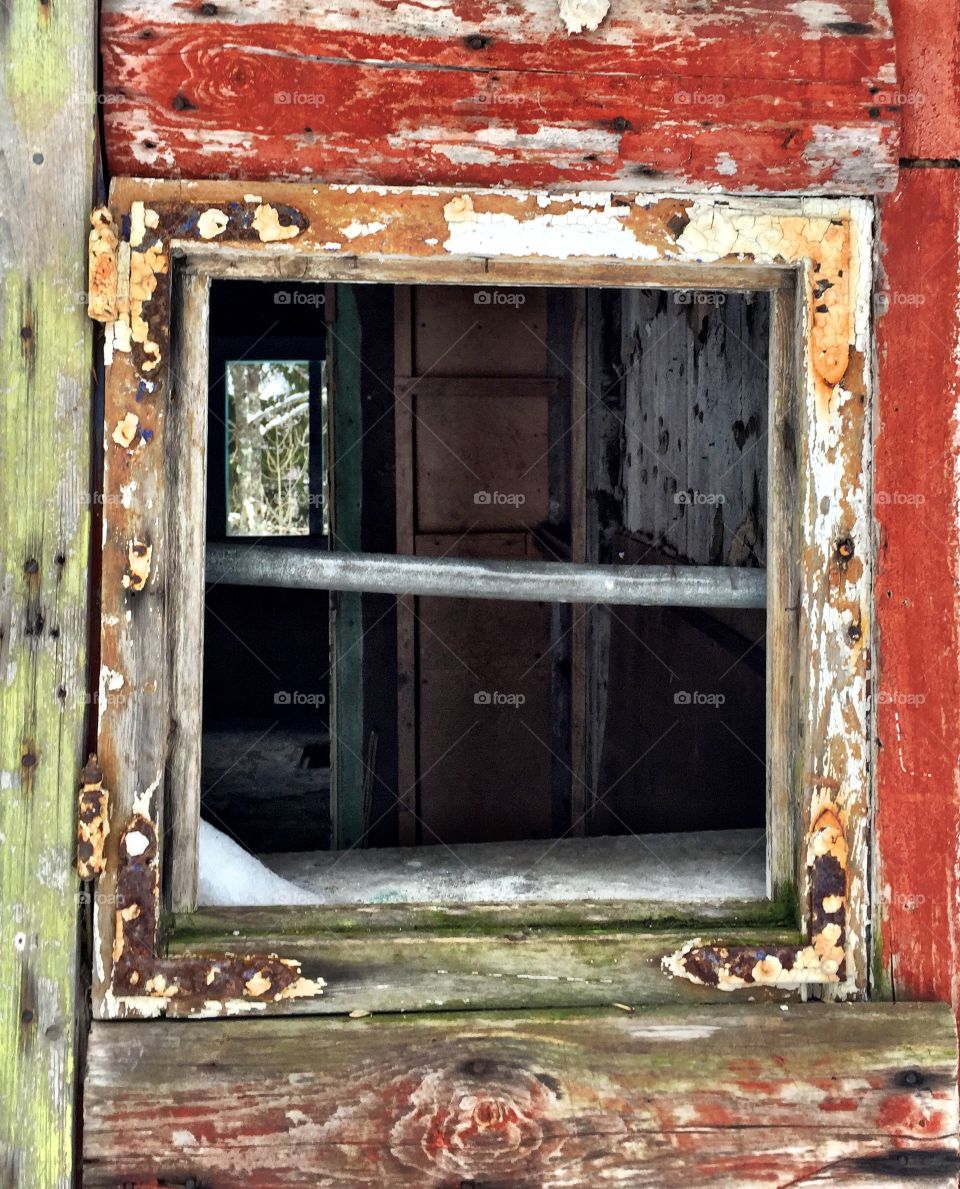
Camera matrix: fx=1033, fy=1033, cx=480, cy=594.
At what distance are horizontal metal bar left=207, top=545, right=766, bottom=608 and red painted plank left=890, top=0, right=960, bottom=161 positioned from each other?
2.35 feet

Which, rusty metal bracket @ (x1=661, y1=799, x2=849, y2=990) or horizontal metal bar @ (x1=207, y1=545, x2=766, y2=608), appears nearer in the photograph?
rusty metal bracket @ (x1=661, y1=799, x2=849, y2=990)

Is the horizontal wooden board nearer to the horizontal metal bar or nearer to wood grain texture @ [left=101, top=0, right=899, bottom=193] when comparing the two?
the horizontal metal bar

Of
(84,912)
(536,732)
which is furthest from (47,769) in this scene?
(536,732)

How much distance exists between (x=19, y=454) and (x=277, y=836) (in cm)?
226

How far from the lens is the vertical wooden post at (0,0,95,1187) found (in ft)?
4.70

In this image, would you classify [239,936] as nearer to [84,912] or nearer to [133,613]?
[84,912]

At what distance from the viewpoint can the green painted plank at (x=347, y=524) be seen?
11.6ft

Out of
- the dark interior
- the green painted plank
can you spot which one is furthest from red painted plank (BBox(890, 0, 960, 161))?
the green painted plank

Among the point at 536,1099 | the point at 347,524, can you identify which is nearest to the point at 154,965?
the point at 536,1099

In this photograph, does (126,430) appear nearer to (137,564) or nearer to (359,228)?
(137,564)

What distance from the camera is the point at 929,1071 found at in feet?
4.89

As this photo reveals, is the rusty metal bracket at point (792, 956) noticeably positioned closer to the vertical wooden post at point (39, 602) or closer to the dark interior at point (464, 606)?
the vertical wooden post at point (39, 602)

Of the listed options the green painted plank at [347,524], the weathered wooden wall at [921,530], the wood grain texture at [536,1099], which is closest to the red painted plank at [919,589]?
the weathered wooden wall at [921,530]

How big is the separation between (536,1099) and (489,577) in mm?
871
